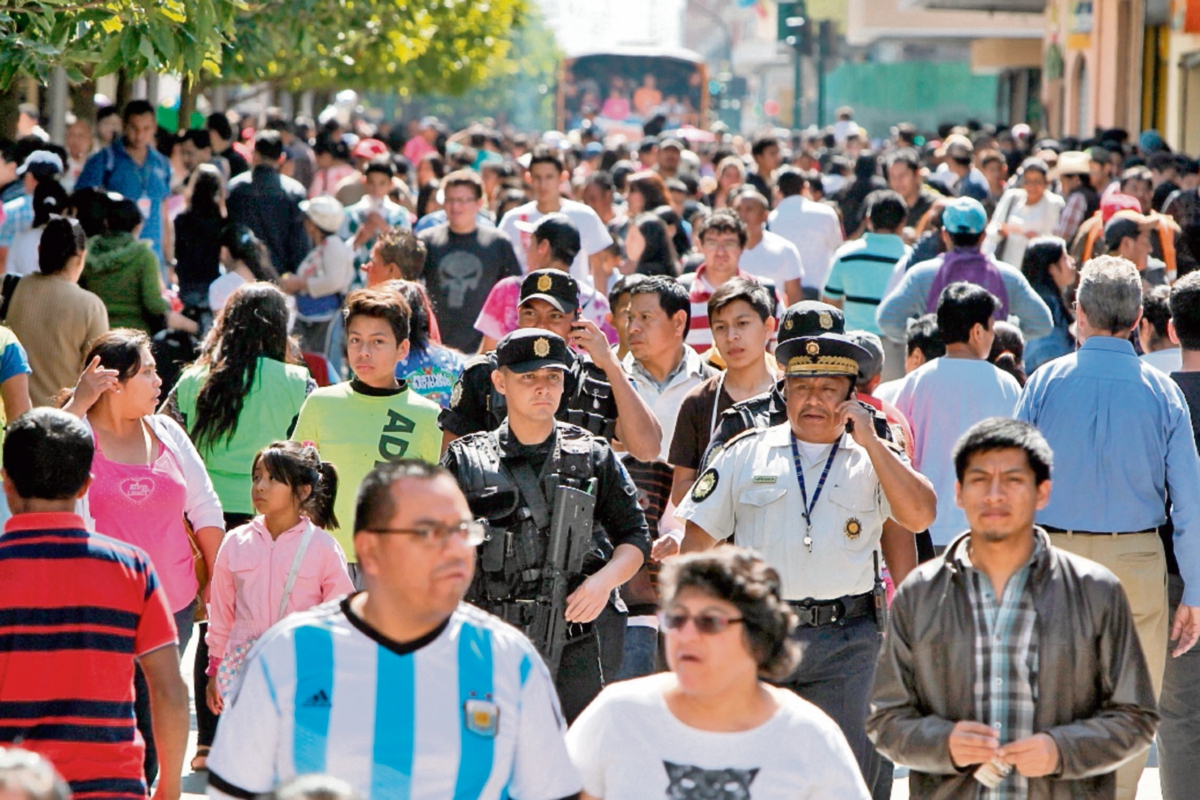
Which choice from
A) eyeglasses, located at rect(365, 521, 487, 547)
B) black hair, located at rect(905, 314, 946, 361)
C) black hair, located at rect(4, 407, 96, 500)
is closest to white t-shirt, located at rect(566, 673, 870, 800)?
eyeglasses, located at rect(365, 521, 487, 547)

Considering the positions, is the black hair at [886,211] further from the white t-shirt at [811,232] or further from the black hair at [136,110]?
the black hair at [136,110]

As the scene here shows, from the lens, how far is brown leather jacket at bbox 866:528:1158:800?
4.32 m

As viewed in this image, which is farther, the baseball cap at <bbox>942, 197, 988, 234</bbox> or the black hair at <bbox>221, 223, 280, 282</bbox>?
the black hair at <bbox>221, 223, 280, 282</bbox>

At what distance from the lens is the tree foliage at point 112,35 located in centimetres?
711

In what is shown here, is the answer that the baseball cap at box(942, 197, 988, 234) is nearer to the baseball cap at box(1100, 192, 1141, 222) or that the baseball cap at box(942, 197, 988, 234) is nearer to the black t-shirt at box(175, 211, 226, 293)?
the baseball cap at box(1100, 192, 1141, 222)

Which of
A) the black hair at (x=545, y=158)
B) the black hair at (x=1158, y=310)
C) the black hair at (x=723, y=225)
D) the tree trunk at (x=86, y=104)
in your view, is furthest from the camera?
the tree trunk at (x=86, y=104)

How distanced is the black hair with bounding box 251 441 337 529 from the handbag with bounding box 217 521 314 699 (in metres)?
0.08

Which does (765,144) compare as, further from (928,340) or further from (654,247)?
(928,340)

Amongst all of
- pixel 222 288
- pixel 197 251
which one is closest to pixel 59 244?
pixel 222 288

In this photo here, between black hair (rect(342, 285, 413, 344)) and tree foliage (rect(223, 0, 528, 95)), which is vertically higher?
tree foliage (rect(223, 0, 528, 95))

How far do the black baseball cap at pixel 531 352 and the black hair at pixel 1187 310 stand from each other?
92.0 inches

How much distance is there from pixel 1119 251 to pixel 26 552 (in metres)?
7.43

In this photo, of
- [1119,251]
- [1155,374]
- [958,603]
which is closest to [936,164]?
[1119,251]

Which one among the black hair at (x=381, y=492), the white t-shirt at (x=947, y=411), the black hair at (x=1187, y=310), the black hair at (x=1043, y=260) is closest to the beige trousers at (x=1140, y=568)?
the black hair at (x=1187, y=310)
